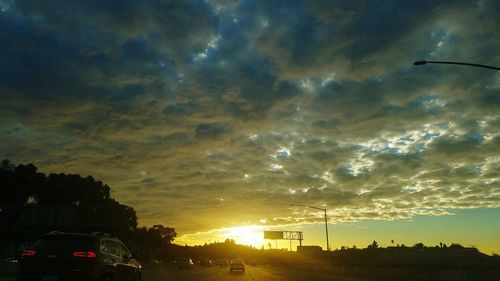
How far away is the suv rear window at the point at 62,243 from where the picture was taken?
1255 centimetres

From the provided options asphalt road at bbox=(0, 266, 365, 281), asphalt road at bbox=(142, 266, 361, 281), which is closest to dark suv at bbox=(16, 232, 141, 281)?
asphalt road at bbox=(0, 266, 365, 281)

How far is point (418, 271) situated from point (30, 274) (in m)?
36.7

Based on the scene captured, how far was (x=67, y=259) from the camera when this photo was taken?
40.5 ft

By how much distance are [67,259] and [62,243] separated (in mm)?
555

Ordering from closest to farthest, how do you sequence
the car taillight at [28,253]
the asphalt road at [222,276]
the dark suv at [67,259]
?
the dark suv at [67,259], the car taillight at [28,253], the asphalt road at [222,276]

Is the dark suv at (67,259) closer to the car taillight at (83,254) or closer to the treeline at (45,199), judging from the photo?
the car taillight at (83,254)

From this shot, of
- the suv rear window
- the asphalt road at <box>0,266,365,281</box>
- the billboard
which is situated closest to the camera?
the suv rear window

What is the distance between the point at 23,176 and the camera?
79625 mm

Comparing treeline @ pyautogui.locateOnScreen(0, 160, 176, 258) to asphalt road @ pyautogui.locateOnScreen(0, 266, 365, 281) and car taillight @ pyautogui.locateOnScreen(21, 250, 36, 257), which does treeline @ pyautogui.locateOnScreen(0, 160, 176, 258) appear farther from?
car taillight @ pyautogui.locateOnScreen(21, 250, 36, 257)

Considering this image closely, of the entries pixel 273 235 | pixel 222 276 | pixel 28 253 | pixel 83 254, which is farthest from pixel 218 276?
pixel 273 235

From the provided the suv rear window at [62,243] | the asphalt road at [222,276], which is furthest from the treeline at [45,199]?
the suv rear window at [62,243]

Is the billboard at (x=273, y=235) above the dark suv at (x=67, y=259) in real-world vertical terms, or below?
above

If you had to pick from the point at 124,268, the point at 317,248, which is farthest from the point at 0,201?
the point at 317,248

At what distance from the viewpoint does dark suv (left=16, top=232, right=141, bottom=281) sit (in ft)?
40.1
